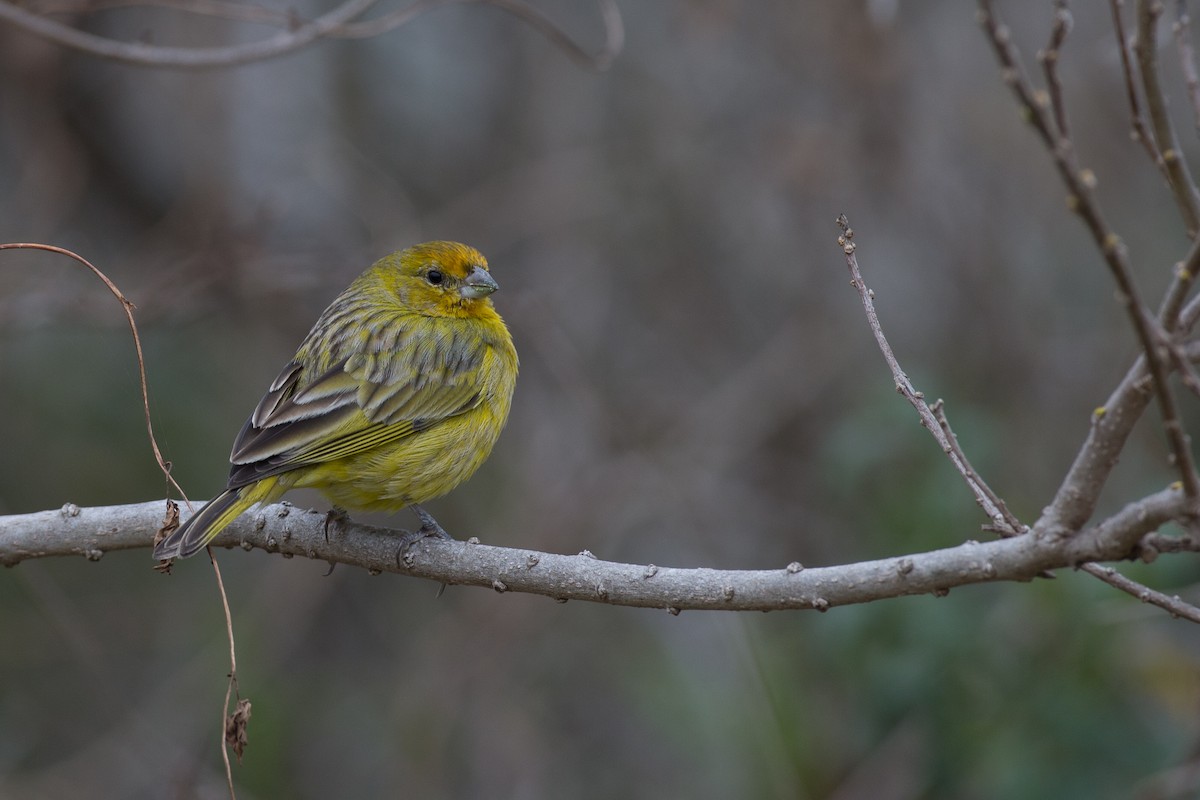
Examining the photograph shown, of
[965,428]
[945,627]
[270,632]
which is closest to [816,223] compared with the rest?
[965,428]

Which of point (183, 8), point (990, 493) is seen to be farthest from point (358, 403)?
point (990, 493)

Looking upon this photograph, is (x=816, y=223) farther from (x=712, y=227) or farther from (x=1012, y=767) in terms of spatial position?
(x=1012, y=767)

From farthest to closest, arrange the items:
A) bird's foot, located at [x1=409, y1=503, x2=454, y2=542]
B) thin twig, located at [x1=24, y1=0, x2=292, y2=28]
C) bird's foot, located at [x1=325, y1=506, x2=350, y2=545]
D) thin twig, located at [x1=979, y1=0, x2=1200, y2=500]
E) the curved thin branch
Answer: thin twig, located at [x1=24, y1=0, x2=292, y2=28] → the curved thin branch → bird's foot, located at [x1=325, y1=506, x2=350, y2=545] → bird's foot, located at [x1=409, y1=503, x2=454, y2=542] → thin twig, located at [x1=979, y1=0, x2=1200, y2=500]

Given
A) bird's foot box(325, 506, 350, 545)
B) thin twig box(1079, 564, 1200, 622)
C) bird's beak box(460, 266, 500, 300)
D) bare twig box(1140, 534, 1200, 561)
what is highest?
bird's beak box(460, 266, 500, 300)

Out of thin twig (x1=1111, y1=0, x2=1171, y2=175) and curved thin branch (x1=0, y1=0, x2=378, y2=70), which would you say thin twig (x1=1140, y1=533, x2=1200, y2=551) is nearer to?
thin twig (x1=1111, y1=0, x2=1171, y2=175)

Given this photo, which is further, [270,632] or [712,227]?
[712,227]

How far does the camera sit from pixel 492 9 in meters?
9.64

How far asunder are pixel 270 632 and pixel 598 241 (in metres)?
3.71

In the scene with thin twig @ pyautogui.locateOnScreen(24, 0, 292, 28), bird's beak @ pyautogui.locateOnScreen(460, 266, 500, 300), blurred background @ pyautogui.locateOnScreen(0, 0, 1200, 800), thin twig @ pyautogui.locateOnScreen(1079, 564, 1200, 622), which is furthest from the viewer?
blurred background @ pyautogui.locateOnScreen(0, 0, 1200, 800)

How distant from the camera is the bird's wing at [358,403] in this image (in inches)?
167

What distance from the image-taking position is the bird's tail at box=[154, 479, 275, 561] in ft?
11.5

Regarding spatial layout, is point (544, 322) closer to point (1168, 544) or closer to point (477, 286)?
point (477, 286)

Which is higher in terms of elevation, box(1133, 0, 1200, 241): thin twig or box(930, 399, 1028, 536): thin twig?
box(1133, 0, 1200, 241): thin twig

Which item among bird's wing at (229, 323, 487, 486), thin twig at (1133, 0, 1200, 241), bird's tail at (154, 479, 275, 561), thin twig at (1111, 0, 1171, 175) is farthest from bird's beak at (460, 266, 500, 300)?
thin twig at (1133, 0, 1200, 241)
